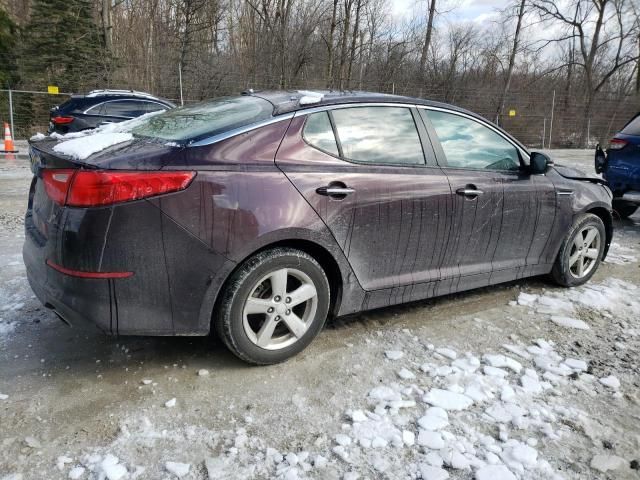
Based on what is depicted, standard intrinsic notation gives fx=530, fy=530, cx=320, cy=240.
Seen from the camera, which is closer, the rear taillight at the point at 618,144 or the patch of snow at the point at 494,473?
the patch of snow at the point at 494,473

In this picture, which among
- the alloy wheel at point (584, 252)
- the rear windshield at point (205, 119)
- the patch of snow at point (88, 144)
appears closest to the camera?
Answer: the patch of snow at point (88, 144)

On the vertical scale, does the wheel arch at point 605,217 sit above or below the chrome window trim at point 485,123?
below

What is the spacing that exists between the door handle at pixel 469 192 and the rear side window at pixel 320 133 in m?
0.96

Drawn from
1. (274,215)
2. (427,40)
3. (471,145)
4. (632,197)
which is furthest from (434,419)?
(427,40)

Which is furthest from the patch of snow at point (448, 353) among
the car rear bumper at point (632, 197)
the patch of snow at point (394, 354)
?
the car rear bumper at point (632, 197)

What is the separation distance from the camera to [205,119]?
3.10 metres

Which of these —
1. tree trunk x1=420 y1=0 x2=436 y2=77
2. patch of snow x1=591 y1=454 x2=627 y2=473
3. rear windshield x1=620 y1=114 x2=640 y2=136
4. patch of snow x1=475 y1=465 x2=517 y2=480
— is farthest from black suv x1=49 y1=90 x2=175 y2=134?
tree trunk x1=420 y1=0 x2=436 y2=77

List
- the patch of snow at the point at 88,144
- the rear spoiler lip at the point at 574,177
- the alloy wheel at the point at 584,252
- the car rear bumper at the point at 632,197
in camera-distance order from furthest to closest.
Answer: the car rear bumper at the point at 632,197 → the alloy wheel at the point at 584,252 → the rear spoiler lip at the point at 574,177 → the patch of snow at the point at 88,144

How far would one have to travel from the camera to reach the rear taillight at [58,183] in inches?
98.8

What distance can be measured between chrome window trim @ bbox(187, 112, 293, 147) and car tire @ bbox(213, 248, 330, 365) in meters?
0.63

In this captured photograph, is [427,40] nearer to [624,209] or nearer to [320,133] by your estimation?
[624,209]

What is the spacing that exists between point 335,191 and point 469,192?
43.1 inches

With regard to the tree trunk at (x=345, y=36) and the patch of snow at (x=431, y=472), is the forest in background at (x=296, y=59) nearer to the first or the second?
the tree trunk at (x=345, y=36)

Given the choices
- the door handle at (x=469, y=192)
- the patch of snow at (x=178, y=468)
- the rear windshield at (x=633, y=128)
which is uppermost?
the rear windshield at (x=633, y=128)
